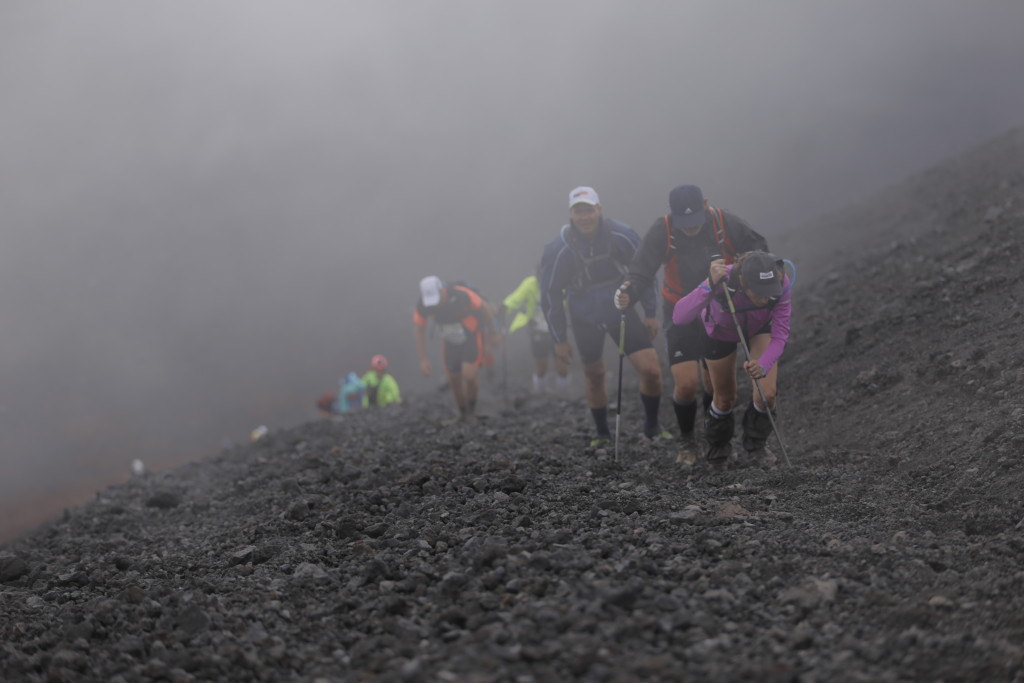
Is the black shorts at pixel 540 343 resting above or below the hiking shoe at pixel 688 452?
above

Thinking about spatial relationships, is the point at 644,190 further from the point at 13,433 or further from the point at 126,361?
the point at 13,433

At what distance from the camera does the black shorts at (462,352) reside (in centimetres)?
1230

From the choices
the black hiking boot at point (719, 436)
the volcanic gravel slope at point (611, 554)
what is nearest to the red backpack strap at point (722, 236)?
the black hiking boot at point (719, 436)

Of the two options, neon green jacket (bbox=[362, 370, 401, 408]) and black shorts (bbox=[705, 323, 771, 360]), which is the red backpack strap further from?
neon green jacket (bbox=[362, 370, 401, 408])

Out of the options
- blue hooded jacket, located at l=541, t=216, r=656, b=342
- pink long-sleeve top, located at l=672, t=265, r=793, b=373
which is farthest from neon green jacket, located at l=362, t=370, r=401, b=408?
pink long-sleeve top, located at l=672, t=265, r=793, b=373

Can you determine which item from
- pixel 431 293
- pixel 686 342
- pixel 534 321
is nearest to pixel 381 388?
pixel 534 321

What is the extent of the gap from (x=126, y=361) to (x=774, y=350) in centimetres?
2883

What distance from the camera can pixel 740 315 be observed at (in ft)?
22.5

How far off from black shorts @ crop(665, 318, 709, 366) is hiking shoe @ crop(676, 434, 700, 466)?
26.3 inches

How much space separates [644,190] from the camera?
4091cm

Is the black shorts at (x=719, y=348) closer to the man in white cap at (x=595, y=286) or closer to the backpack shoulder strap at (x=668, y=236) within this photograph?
the backpack shoulder strap at (x=668, y=236)

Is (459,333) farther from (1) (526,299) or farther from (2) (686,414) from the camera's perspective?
(2) (686,414)

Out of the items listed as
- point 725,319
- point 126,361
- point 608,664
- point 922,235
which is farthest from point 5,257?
point 608,664

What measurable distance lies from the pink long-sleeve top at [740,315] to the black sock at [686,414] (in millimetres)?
826
